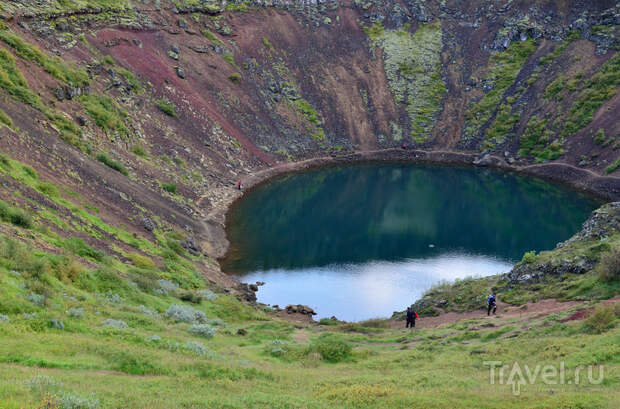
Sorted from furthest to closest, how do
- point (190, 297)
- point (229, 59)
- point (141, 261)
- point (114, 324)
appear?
point (229, 59) → point (141, 261) → point (190, 297) → point (114, 324)

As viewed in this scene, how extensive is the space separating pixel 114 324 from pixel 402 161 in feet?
234

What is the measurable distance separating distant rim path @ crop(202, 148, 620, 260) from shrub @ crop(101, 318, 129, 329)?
27.1 metres

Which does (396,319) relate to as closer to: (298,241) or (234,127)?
(298,241)

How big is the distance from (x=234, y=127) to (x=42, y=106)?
106 ft

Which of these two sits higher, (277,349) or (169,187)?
(169,187)

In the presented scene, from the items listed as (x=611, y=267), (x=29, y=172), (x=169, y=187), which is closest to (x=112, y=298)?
(x=29, y=172)

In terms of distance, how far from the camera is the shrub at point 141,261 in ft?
113

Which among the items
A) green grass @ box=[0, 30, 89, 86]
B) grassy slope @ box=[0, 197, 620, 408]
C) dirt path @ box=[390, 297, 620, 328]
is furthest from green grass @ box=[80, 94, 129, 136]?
dirt path @ box=[390, 297, 620, 328]

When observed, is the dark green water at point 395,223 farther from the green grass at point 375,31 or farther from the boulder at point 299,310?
the green grass at point 375,31

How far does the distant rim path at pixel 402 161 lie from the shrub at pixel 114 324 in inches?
1067

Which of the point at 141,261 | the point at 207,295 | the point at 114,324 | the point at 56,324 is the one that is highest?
the point at 141,261

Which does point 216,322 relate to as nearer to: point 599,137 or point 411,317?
point 411,317

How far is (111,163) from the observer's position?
49.6 m

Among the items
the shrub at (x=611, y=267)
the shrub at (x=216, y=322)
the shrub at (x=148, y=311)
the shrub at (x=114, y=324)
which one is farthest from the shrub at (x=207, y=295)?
the shrub at (x=611, y=267)
